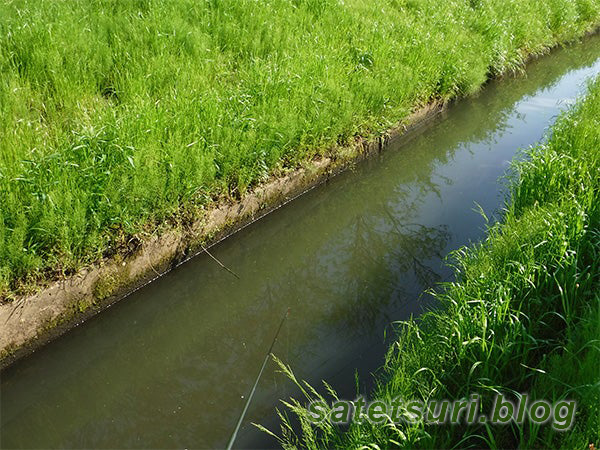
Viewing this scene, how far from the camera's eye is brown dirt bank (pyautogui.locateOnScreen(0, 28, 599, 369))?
3446 millimetres

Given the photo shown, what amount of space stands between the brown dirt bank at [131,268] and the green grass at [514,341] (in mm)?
1463

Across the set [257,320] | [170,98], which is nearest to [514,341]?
[257,320]

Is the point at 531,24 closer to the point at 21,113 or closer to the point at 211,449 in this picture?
the point at 21,113

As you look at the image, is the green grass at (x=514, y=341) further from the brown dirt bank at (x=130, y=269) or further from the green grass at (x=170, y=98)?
the green grass at (x=170, y=98)

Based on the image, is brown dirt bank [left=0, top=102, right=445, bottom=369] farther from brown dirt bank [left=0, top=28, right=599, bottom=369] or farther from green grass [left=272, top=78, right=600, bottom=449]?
green grass [left=272, top=78, right=600, bottom=449]

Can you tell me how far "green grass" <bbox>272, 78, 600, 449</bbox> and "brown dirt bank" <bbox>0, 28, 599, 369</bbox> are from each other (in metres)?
1.46

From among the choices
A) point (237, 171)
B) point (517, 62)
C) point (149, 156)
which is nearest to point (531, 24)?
point (517, 62)

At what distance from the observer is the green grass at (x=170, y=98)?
3764mm

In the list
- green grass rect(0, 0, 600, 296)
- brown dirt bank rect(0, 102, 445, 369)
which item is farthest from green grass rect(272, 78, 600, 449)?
green grass rect(0, 0, 600, 296)

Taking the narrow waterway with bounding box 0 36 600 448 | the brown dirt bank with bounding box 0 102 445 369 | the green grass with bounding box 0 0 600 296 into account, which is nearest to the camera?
the narrow waterway with bounding box 0 36 600 448

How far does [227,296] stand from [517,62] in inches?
285

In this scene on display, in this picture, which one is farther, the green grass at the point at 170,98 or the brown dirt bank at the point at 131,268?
the green grass at the point at 170,98

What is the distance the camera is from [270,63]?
234 inches

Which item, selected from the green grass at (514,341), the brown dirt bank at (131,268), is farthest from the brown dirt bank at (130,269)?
the green grass at (514,341)
